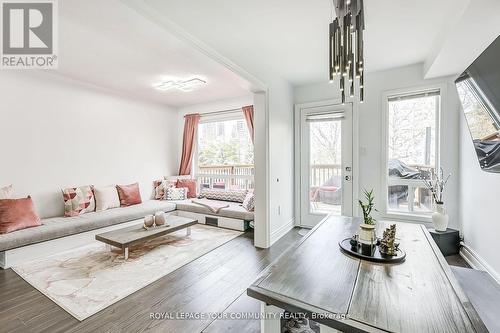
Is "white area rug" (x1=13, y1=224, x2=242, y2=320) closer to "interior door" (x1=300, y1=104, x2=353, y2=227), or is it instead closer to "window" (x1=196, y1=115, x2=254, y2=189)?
"interior door" (x1=300, y1=104, x2=353, y2=227)

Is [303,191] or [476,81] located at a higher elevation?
[476,81]

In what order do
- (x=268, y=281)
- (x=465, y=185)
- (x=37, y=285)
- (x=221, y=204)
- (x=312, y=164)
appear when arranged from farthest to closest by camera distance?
(x=221, y=204), (x=312, y=164), (x=465, y=185), (x=37, y=285), (x=268, y=281)

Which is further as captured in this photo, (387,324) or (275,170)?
(275,170)

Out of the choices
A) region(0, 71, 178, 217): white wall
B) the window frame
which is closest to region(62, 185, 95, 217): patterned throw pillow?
region(0, 71, 178, 217): white wall

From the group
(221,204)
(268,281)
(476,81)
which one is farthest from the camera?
(221,204)

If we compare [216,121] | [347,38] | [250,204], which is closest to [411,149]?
[347,38]

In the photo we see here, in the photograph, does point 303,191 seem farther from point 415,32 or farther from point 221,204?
point 415,32

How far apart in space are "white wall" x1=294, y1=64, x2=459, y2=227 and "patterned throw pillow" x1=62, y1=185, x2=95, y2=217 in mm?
4146

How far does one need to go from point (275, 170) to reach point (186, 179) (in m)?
2.74

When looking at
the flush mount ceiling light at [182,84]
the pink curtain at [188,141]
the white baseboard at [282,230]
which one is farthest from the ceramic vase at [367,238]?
the pink curtain at [188,141]

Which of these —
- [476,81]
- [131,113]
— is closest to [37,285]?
[131,113]

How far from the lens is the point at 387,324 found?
2.57 ft

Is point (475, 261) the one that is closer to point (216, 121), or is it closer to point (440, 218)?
point (440, 218)

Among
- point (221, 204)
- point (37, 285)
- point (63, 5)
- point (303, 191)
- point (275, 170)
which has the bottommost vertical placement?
point (37, 285)
